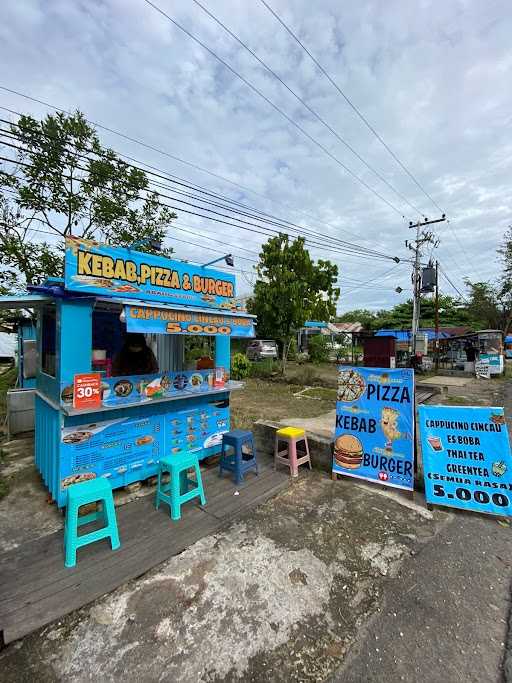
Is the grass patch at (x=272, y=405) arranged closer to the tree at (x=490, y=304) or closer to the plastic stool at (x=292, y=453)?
the plastic stool at (x=292, y=453)

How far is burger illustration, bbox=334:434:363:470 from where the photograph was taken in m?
4.45

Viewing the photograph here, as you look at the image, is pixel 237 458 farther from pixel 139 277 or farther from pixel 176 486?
pixel 139 277

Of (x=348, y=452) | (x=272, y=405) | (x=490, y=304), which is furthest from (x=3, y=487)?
(x=490, y=304)

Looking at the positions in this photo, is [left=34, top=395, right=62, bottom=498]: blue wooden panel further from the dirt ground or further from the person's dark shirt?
the person's dark shirt

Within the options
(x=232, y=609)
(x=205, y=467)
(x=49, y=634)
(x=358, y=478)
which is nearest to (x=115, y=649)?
(x=49, y=634)

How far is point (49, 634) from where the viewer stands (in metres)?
2.15

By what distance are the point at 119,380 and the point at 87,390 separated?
Result: 45cm

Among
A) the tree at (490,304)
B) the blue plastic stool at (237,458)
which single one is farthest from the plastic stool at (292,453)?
the tree at (490,304)

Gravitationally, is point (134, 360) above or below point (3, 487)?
above

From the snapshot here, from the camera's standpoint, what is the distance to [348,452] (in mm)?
4523

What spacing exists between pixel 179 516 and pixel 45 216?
9706 mm

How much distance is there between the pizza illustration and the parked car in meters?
17.2

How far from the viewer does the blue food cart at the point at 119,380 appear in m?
3.56

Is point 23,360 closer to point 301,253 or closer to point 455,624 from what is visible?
point 455,624
